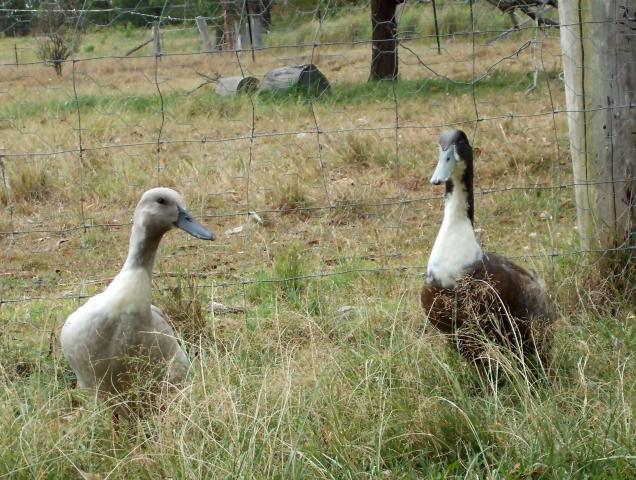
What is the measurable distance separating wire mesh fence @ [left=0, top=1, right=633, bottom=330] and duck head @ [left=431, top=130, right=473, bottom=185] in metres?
0.69

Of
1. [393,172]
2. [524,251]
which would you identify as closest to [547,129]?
[393,172]

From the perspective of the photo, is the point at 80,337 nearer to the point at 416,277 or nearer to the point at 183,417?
the point at 183,417

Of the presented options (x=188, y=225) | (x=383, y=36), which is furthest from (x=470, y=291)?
(x=383, y=36)

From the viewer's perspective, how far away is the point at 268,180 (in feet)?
23.3

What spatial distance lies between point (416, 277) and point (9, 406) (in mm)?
2219

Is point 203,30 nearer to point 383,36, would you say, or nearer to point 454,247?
point 383,36

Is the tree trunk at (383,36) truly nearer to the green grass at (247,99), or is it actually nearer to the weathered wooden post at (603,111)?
the green grass at (247,99)

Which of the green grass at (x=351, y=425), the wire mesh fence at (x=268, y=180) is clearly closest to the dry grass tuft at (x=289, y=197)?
the wire mesh fence at (x=268, y=180)

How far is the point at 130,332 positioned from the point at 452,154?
55.3 inches

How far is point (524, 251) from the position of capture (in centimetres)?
537

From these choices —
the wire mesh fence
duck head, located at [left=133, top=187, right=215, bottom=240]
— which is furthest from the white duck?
the wire mesh fence

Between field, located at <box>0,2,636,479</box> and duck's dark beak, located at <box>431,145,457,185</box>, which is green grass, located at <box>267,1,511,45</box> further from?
duck's dark beak, located at <box>431,145,457,185</box>

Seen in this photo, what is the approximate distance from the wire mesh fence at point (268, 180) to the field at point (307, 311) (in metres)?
0.03

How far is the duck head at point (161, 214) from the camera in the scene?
3.64 metres
